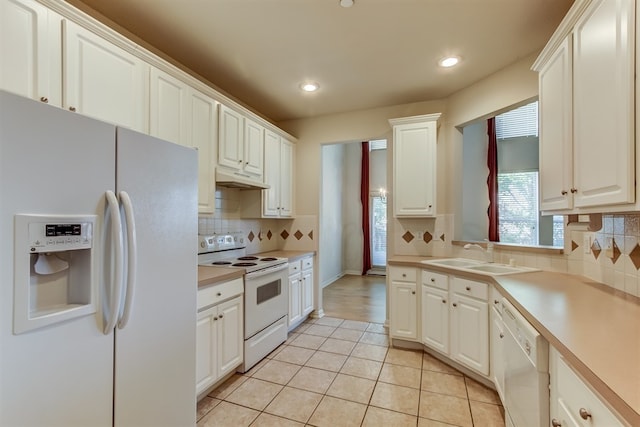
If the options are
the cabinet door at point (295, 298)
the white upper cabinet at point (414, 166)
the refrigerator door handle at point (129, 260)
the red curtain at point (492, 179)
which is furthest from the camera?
the red curtain at point (492, 179)

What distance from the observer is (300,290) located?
352 cm

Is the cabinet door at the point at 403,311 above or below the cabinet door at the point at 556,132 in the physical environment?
below

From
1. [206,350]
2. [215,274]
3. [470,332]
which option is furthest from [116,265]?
[470,332]

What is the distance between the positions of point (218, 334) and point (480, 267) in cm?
229

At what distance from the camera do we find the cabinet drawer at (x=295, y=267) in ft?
10.9

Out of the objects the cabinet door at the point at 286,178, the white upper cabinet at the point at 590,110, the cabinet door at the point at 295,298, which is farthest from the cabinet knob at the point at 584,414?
the cabinet door at the point at 286,178

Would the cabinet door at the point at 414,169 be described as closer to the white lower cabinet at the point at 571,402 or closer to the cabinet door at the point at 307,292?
the cabinet door at the point at 307,292

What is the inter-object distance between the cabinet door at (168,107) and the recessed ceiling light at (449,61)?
83.7 inches

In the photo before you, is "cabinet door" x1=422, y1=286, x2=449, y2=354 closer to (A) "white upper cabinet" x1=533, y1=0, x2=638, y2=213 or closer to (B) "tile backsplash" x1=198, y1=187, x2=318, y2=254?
(A) "white upper cabinet" x1=533, y1=0, x2=638, y2=213

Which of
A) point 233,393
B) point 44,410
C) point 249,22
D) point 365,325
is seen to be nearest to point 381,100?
point 249,22

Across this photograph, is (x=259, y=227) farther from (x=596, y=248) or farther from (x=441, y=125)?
(x=596, y=248)

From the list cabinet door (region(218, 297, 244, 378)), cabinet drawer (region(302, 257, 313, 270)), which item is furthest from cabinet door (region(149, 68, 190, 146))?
cabinet drawer (region(302, 257, 313, 270))

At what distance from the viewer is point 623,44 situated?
1.15 m

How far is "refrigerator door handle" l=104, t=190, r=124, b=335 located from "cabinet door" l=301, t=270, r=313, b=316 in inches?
99.3
